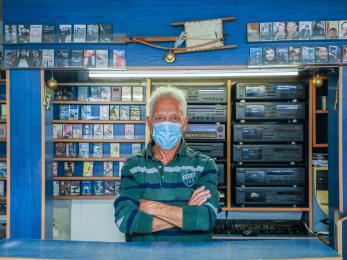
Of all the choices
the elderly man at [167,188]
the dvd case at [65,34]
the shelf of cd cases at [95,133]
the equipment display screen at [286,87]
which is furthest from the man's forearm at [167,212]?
→ the shelf of cd cases at [95,133]

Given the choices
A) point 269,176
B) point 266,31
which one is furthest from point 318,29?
point 269,176

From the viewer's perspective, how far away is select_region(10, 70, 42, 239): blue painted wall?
124 inches

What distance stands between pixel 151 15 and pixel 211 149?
62.0 inches

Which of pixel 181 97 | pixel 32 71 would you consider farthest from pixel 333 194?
pixel 32 71

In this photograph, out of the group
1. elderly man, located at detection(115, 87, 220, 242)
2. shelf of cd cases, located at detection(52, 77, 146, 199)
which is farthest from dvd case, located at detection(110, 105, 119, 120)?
elderly man, located at detection(115, 87, 220, 242)

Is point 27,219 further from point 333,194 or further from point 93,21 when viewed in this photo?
point 333,194

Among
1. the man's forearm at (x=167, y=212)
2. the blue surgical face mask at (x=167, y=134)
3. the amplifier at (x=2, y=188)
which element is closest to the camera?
the man's forearm at (x=167, y=212)

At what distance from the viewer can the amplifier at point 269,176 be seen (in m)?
4.14

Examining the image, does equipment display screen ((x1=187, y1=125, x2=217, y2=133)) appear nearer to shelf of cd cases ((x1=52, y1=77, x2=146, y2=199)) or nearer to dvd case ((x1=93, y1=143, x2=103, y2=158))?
shelf of cd cases ((x1=52, y1=77, x2=146, y2=199))

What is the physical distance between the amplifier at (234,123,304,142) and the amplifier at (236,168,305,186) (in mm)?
313

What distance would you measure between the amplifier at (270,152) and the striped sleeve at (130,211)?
100 inches

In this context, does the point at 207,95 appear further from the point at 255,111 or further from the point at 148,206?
the point at 148,206

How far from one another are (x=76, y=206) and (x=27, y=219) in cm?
138

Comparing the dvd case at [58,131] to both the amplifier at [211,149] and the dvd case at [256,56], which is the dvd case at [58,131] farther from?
the dvd case at [256,56]
